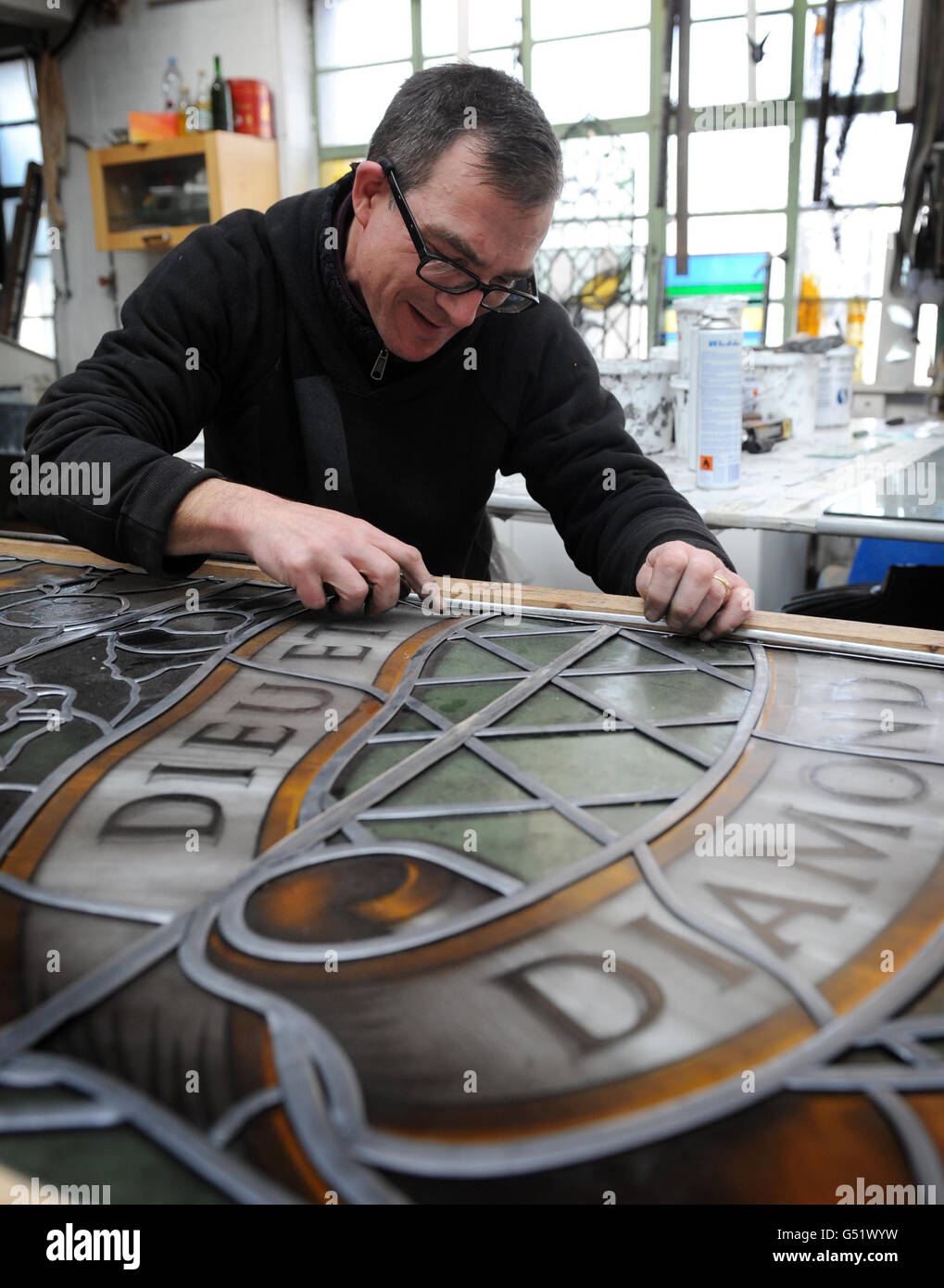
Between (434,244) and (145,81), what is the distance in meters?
4.53

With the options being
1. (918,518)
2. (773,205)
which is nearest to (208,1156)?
(918,518)

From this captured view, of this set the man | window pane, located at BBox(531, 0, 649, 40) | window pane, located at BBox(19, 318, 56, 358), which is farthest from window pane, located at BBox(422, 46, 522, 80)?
the man

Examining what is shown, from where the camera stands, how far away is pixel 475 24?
425 cm

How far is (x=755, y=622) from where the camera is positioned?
110 centimetres

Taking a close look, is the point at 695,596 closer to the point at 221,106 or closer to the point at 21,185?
the point at 221,106

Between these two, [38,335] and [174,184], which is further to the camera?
[38,335]

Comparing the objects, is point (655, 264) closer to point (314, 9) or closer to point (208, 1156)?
point (314, 9)

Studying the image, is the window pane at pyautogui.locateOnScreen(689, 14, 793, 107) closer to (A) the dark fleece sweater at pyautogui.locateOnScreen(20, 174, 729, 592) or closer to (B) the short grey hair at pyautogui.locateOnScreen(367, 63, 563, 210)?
(A) the dark fleece sweater at pyautogui.locateOnScreen(20, 174, 729, 592)

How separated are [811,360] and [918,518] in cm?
103

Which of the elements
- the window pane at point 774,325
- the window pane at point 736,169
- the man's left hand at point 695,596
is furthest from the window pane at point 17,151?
the man's left hand at point 695,596

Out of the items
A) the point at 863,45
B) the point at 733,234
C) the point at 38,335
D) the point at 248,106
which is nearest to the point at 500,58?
the point at 248,106

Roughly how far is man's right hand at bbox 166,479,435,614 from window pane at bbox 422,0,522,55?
3.81m

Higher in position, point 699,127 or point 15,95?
point 15,95

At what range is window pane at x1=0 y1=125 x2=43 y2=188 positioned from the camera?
5414 millimetres
